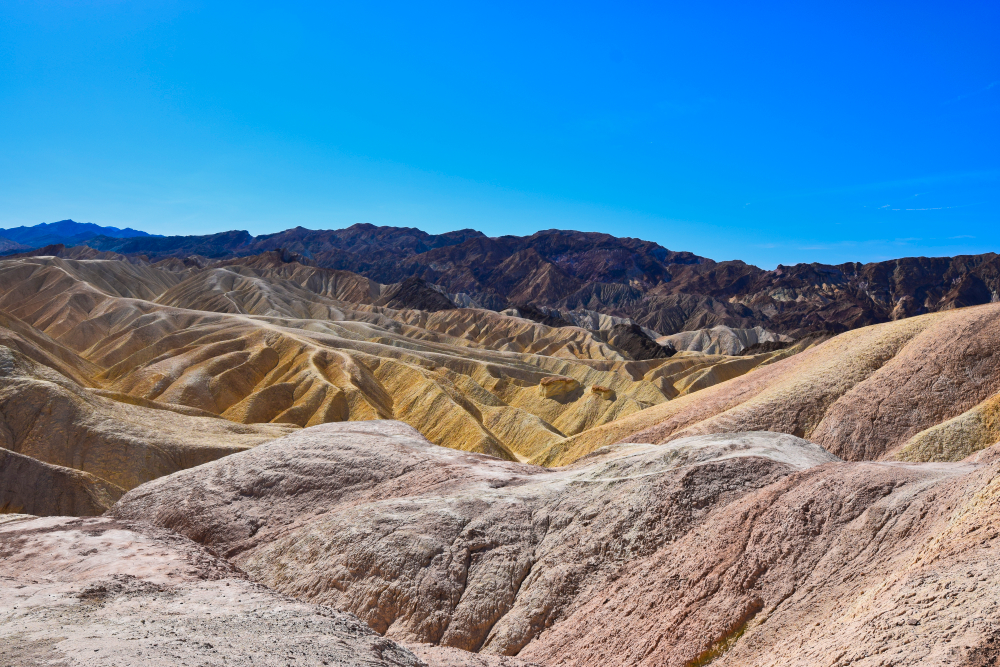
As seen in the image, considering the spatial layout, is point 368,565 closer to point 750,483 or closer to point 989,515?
point 750,483

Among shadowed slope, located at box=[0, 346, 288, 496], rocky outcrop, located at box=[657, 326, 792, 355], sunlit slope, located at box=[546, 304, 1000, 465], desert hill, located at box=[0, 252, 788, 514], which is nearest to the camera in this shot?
sunlit slope, located at box=[546, 304, 1000, 465]

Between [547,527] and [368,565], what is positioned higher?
[547,527]

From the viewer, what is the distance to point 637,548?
9945 millimetres

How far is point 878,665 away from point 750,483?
16.5ft

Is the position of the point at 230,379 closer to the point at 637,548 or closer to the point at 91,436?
the point at 91,436

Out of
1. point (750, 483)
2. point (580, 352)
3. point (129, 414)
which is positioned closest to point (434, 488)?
point (750, 483)

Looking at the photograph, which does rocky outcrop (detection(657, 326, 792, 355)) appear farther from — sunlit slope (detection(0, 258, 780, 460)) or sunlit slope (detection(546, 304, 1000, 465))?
sunlit slope (detection(546, 304, 1000, 465))

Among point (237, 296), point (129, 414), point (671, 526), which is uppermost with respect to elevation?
point (237, 296)

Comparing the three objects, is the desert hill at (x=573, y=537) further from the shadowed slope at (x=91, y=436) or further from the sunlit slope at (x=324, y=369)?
the sunlit slope at (x=324, y=369)

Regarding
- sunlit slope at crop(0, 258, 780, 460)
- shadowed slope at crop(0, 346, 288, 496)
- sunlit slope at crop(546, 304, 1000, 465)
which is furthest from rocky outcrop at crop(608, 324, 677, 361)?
shadowed slope at crop(0, 346, 288, 496)

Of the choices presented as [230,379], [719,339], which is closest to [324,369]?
[230,379]

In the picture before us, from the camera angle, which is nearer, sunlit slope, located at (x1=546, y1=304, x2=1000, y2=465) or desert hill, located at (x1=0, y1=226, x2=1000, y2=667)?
desert hill, located at (x1=0, y1=226, x2=1000, y2=667)

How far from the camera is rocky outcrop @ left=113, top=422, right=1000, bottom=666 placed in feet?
22.5

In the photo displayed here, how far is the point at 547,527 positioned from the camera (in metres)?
11.0
